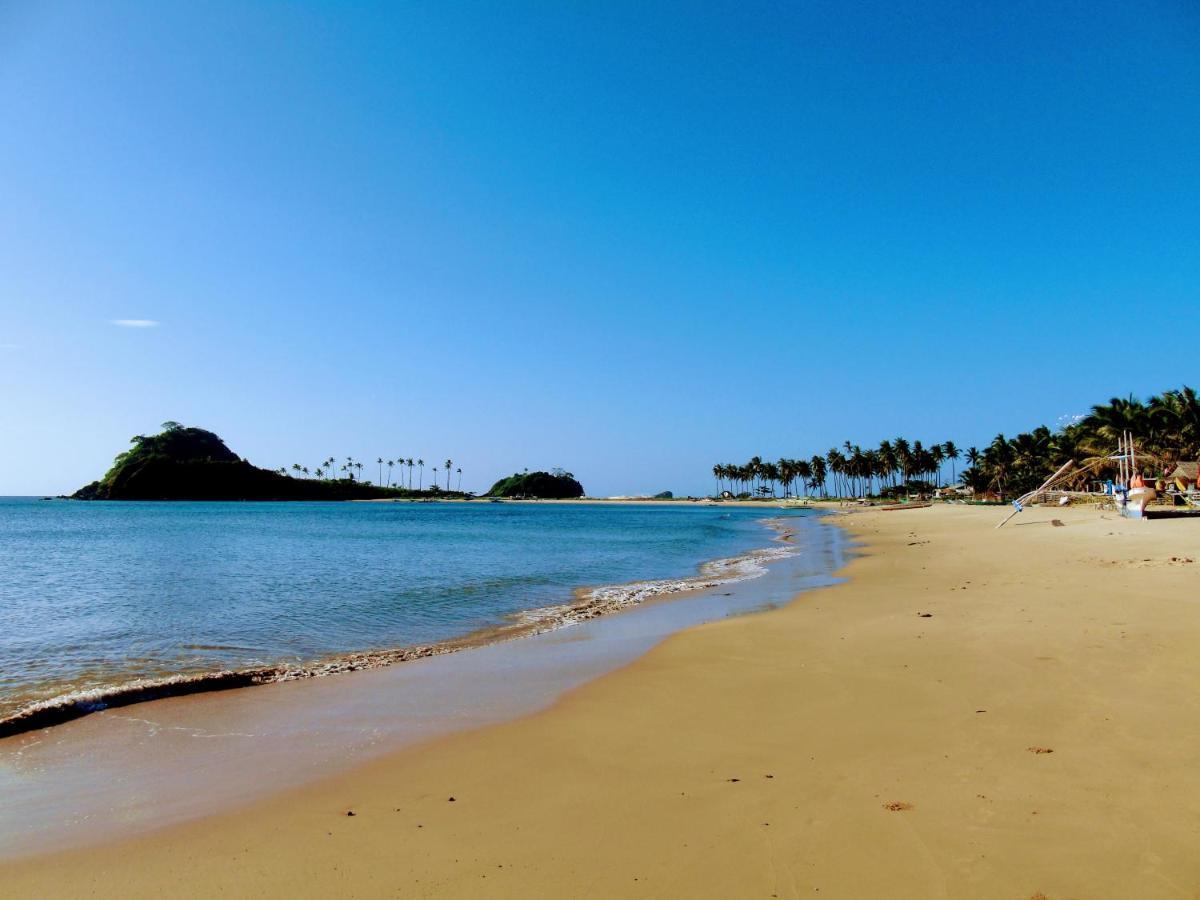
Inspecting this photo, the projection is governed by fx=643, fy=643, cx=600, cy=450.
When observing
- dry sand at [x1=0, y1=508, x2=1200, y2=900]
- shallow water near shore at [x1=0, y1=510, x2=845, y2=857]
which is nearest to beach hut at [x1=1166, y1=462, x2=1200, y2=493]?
dry sand at [x1=0, y1=508, x2=1200, y2=900]

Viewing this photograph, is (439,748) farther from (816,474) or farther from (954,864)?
(816,474)

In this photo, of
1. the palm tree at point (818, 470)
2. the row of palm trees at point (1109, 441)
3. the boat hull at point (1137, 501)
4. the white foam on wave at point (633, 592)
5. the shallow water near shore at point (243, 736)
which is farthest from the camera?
the palm tree at point (818, 470)

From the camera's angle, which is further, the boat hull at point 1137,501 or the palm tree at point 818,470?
the palm tree at point 818,470

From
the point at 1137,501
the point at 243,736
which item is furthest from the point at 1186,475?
the point at 243,736

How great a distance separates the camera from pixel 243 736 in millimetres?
7418

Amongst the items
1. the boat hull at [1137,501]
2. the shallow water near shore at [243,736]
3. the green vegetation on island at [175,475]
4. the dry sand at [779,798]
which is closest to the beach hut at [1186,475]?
the boat hull at [1137,501]

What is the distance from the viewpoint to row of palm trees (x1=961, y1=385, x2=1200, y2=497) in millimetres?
52906

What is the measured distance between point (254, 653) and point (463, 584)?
9863 millimetres

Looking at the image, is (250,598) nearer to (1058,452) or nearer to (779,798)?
(779,798)

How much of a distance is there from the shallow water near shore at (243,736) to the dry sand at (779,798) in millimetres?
503

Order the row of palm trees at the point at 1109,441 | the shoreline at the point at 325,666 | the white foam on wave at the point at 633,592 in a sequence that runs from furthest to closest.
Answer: the row of palm trees at the point at 1109,441, the white foam on wave at the point at 633,592, the shoreline at the point at 325,666

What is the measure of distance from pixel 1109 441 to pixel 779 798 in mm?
73672

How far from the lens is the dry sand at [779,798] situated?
409 centimetres

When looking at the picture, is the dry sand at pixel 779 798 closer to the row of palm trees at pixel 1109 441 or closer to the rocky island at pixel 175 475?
the row of palm trees at pixel 1109 441
